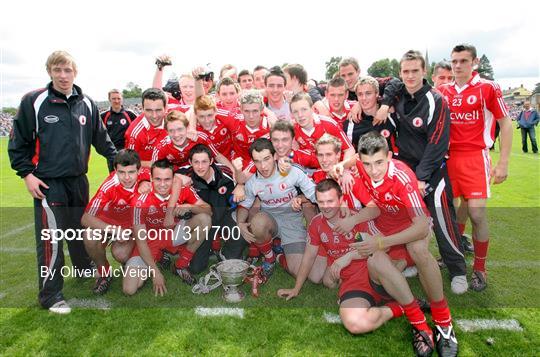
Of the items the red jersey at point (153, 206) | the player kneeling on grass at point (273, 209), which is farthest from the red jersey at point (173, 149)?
the player kneeling on grass at point (273, 209)

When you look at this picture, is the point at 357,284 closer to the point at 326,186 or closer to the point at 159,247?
the point at 326,186

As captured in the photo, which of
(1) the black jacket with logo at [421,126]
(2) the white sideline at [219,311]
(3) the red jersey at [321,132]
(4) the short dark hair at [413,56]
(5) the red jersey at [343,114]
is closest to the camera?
(2) the white sideline at [219,311]

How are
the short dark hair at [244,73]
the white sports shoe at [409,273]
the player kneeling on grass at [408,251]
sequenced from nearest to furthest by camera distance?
the player kneeling on grass at [408,251]
the white sports shoe at [409,273]
the short dark hair at [244,73]

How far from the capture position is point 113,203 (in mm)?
4047

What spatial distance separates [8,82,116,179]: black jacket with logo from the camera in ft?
11.2

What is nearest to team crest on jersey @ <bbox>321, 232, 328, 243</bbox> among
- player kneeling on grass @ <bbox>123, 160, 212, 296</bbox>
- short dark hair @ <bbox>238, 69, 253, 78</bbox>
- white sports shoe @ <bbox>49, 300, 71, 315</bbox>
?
player kneeling on grass @ <bbox>123, 160, 212, 296</bbox>

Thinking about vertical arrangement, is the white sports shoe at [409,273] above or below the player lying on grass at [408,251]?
below

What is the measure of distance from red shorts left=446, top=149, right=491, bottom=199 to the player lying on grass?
3.30 ft

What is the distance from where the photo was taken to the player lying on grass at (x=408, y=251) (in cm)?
278

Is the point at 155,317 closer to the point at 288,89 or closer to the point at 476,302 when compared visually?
the point at 476,302

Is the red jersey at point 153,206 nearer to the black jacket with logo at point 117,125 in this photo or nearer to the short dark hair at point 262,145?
the short dark hair at point 262,145

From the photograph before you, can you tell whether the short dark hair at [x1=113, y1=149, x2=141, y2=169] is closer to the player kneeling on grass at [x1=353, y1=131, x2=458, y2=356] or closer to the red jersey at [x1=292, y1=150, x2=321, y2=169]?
the red jersey at [x1=292, y1=150, x2=321, y2=169]

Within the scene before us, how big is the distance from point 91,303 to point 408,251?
287 centimetres

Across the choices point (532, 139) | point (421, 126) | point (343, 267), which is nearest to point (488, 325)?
point (343, 267)
